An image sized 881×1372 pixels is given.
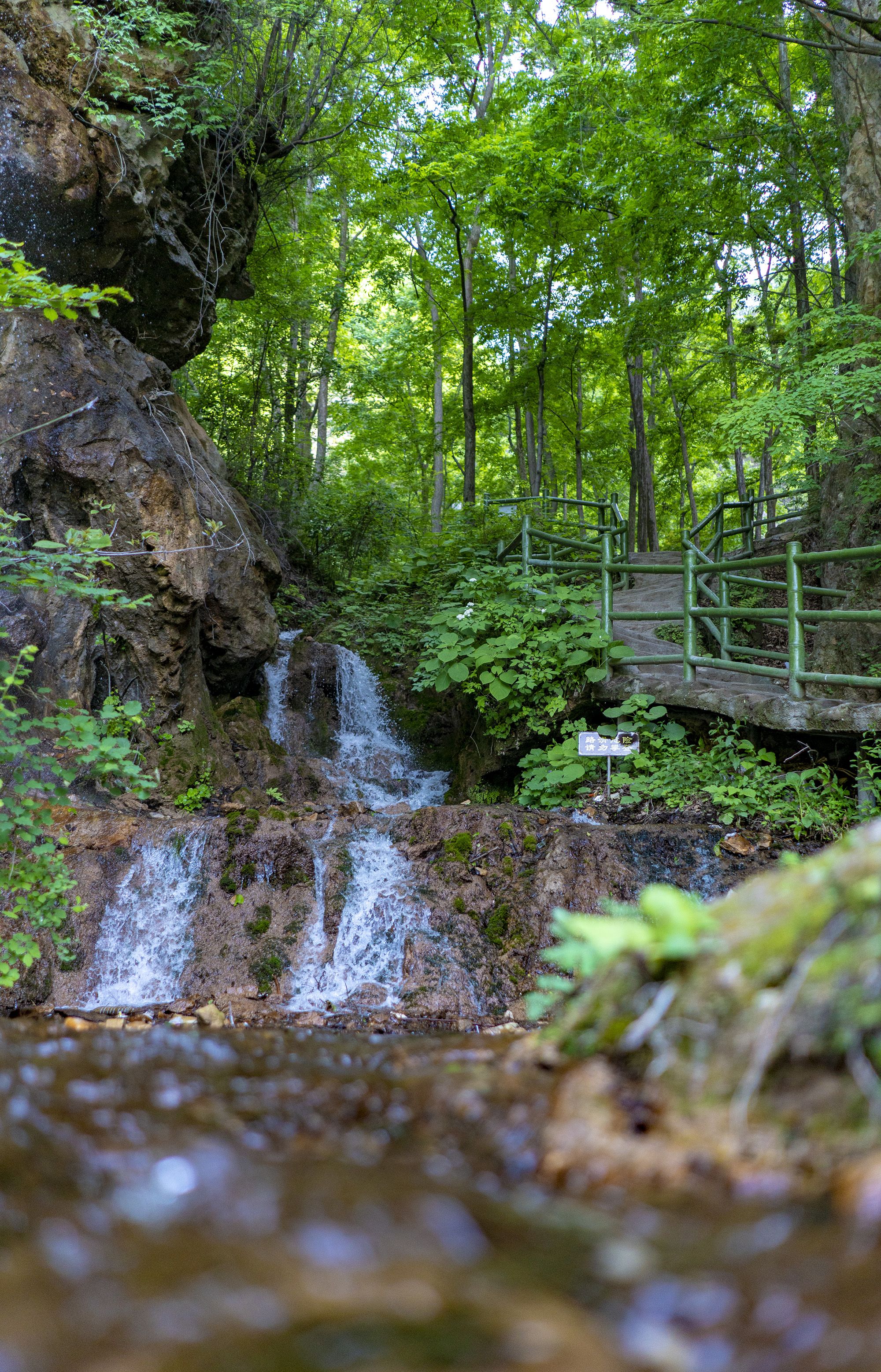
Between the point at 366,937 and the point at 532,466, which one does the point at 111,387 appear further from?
the point at 532,466

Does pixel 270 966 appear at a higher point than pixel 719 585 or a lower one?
lower

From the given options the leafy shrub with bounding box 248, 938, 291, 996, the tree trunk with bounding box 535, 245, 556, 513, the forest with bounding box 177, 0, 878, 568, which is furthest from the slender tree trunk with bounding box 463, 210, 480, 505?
the leafy shrub with bounding box 248, 938, 291, 996

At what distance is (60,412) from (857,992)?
8473 mm

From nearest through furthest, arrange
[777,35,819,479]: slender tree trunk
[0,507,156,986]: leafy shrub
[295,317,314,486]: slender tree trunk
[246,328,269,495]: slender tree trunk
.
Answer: [0,507,156,986]: leafy shrub, [777,35,819,479]: slender tree trunk, [246,328,269,495]: slender tree trunk, [295,317,314,486]: slender tree trunk

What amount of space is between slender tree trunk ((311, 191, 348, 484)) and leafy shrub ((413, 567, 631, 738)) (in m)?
7.42

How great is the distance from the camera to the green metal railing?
5582 mm

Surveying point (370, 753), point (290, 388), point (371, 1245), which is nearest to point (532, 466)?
point (290, 388)

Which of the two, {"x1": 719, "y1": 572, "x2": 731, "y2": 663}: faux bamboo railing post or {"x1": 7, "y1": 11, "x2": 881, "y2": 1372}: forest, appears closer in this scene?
{"x1": 7, "y1": 11, "x2": 881, "y2": 1372}: forest

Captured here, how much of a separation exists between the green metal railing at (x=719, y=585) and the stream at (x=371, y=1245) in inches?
184

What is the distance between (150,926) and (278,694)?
4.82m

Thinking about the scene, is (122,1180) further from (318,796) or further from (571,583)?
(571,583)

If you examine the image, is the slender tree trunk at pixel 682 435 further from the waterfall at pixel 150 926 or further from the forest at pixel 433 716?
the waterfall at pixel 150 926

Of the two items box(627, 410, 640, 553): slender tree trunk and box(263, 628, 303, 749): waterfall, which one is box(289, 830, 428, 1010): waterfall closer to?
box(263, 628, 303, 749): waterfall

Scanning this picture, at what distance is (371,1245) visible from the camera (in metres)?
1.06
